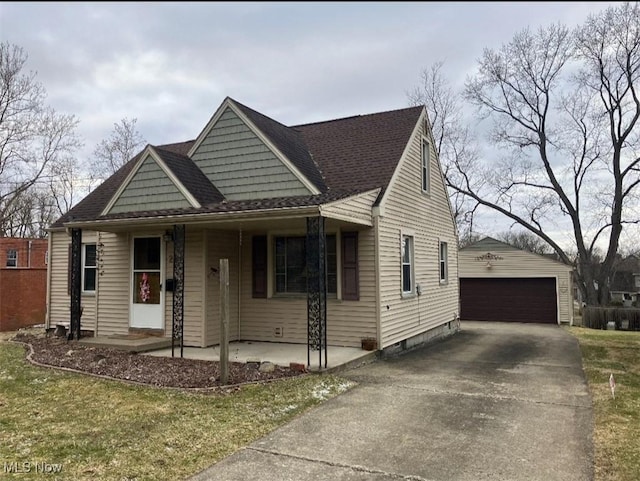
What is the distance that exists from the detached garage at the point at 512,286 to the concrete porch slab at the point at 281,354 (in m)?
14.6

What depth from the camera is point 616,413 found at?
5875 millimetres

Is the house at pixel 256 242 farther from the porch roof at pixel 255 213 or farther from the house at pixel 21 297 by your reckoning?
the house at pixel 21 297

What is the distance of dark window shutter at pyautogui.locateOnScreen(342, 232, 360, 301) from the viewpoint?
9.84 metres

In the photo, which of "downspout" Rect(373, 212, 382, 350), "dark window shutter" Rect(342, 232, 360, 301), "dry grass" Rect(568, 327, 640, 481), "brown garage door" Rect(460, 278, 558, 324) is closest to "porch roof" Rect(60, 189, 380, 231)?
"downspout" Rect(373, 212, 382, 350)

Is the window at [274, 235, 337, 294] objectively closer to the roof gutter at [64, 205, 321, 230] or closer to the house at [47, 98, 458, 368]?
the house at [47, 98, 458, 368]

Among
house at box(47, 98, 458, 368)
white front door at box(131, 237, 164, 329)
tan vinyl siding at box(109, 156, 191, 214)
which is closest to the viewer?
house at box(47, 98, 458, 368)

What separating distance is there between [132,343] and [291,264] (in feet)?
12.1

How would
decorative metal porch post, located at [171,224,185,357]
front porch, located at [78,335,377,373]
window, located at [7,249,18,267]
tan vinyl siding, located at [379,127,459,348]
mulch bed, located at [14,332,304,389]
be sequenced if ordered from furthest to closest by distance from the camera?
window, located at [7,249,18,267] < tan vinyl siding, located at [379,127,459,348] < decorative metal porch post, located at [171,224,185,357] < front porch, located at [78,335,377,373] < mulch bed, located at [14,332,304,389]

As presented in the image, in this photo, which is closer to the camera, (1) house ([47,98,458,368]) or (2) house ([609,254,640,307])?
(1) house ([47,98,458,368])

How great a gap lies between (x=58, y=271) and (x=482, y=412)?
39.8ft

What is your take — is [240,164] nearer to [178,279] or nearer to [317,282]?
[178,279]

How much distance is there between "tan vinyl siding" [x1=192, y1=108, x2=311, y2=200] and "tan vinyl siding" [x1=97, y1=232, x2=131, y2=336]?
2746 mm

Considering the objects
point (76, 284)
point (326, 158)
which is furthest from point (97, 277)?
point (326, 158)

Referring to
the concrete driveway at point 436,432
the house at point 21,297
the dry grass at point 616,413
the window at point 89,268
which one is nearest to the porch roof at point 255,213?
the window at point 89,268
